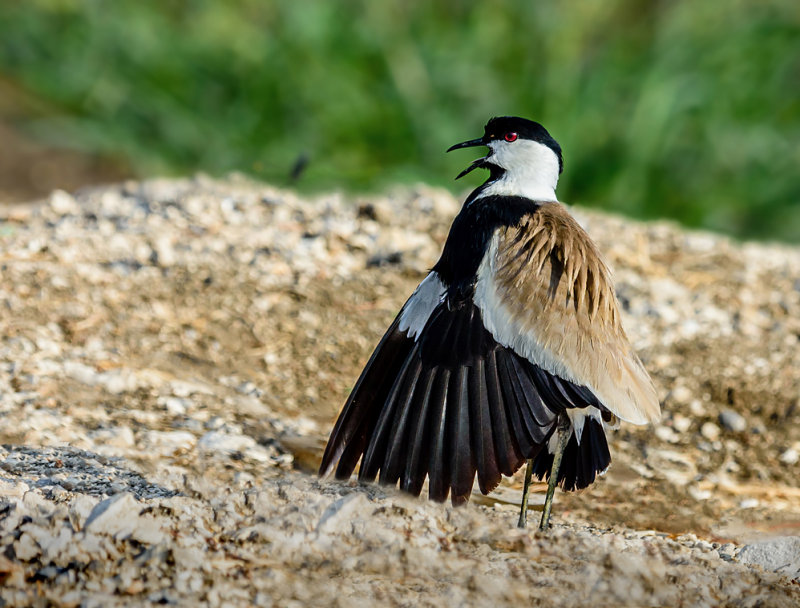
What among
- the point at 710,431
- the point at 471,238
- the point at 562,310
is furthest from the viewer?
the point at 710,431

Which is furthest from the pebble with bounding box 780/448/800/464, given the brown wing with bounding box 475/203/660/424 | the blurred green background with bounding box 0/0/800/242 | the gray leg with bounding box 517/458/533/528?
the blurred green background with bounding box 0/0/800/242

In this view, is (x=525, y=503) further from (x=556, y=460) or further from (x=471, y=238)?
(x=471, y=238)

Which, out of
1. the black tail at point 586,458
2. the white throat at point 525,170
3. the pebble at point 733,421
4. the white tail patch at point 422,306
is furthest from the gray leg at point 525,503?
the pebble at point 733,421

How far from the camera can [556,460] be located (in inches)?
124

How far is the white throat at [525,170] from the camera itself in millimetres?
3438

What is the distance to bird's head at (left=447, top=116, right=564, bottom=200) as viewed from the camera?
344 cm

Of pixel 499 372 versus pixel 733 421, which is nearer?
pixel 499 372

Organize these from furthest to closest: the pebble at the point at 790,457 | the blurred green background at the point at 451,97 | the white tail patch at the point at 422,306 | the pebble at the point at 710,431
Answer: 1. the blurred green background at the point at 451,97
2. the pebble at the point at 710,431
3. the pebble at the point at 790,457
4. the white tail patch at the point at 422,306

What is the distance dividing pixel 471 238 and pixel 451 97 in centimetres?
392

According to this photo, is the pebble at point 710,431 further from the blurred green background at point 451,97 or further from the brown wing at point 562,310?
the blurred green background at point 451,97

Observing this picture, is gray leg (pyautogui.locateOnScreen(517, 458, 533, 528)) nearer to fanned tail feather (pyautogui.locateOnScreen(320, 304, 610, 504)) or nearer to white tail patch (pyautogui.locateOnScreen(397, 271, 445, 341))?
fanned tail feather (pyautogui.locateOnScreen(320, 304, 610, 504))

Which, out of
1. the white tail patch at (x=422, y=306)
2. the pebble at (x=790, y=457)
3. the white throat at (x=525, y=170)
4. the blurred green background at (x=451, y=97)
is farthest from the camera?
the blurred green background at (x=451, y=97)

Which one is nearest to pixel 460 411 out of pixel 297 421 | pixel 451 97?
pixel 297 421

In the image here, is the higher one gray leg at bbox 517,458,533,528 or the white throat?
the white throat
